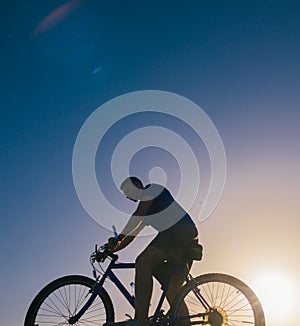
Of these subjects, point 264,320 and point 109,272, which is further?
point 109,272

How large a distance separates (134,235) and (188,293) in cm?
105

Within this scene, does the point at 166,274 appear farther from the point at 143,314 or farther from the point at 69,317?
the point at 69,317

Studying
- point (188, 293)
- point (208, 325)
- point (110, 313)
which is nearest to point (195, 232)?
point (188, 293)

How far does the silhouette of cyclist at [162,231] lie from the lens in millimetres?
6473

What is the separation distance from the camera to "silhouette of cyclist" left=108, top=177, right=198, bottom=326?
647 centimetres

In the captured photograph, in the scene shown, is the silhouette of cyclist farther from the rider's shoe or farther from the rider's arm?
the rider's shoe

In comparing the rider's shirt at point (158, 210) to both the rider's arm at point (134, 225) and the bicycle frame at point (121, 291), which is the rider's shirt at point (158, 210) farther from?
the bicycle frame at point (121, 291)

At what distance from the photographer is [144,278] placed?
628 centimetres

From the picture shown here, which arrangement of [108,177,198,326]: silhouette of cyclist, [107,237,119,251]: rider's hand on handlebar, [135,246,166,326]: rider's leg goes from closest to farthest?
1. [135,246,166,326]: rider's leg
2. [108,177,198,326]: silhouette of cyclist
3. [107,237,119,251]: rider's hand on handlebar

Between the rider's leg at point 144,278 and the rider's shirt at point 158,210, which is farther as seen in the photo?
the rider's shirt at point 158,210

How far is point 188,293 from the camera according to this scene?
6.49 meters

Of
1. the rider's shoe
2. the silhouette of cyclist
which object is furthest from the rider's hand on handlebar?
the rider's shoe

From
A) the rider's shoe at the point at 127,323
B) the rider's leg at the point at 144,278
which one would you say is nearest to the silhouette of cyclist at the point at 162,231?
the rider's leg at the point at 144,278

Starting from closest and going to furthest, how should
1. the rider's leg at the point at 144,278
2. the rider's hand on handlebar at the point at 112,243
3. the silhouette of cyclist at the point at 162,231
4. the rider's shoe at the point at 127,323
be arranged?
1. the rider's shoe at the point at 127,323
2. the rider's leg at the point at 144,278
3. the silhouette of cyclist at the point at 162,231
4. the rider's hand on handlebar at the point at 112,243
